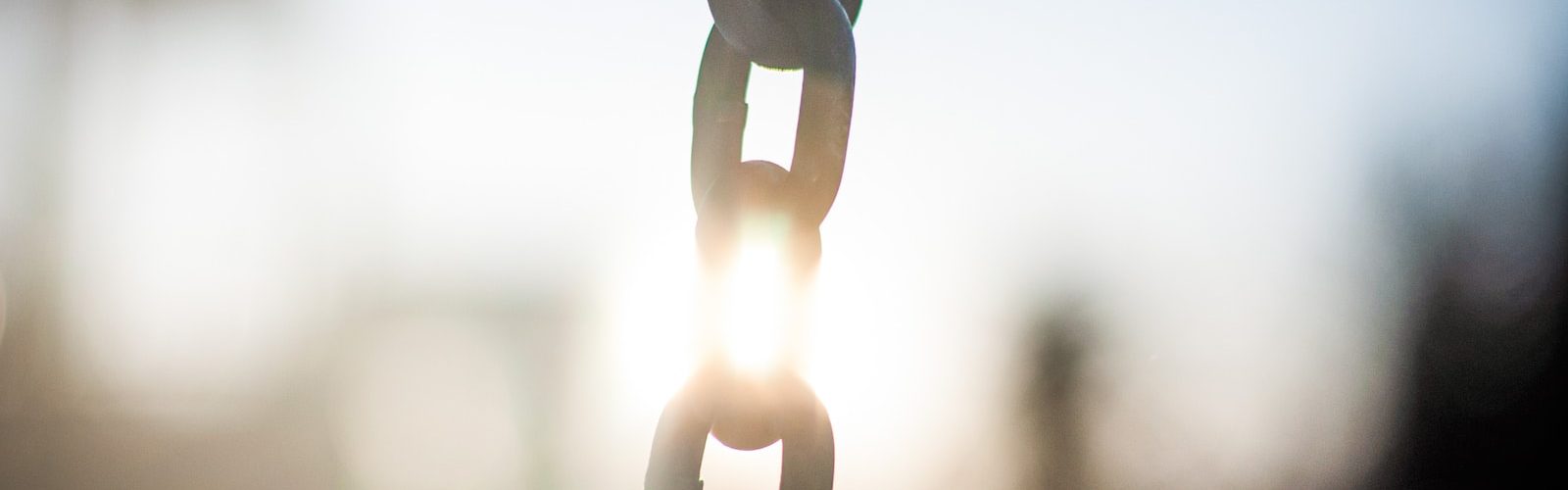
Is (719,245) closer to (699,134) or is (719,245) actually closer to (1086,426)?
(699,134)

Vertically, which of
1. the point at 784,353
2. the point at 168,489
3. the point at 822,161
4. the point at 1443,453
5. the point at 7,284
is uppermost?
the point at 822,161

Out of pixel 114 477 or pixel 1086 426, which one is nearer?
pixel 114 477

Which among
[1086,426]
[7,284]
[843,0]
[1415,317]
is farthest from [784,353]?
[1086,426]

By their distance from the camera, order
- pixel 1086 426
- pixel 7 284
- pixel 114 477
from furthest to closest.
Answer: pixel 1086 426, pixel 114 477, pixel 7 284

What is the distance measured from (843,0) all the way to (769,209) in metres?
0.14

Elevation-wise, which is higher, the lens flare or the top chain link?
the top chain link

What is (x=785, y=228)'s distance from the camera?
529 mm

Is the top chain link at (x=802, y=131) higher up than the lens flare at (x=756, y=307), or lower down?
higher up

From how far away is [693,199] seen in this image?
22.2 inches

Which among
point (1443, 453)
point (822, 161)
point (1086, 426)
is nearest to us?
point (822, 161)

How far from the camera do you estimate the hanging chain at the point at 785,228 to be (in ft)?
1.70

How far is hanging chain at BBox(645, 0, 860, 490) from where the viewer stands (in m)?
0.52

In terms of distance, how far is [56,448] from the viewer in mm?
5066

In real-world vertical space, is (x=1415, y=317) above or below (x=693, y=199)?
A: below
